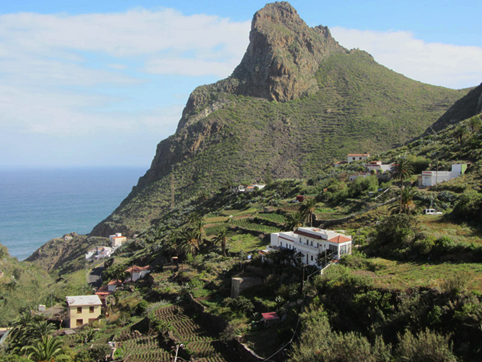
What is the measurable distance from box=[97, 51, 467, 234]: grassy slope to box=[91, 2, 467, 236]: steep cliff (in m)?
0.26

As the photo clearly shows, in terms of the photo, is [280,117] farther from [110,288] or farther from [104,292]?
[104,292]

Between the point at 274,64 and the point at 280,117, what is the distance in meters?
16.9

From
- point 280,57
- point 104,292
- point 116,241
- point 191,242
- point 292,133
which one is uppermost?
point 280,57

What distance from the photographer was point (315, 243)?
1057 inches

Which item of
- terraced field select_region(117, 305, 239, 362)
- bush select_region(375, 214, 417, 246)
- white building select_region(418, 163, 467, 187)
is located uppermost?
white building select_region(418, 163, 467, 187)

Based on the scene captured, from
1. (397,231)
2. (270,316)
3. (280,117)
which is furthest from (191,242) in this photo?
(280,117)

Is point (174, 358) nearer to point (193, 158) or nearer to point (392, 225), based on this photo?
point (392, 225)

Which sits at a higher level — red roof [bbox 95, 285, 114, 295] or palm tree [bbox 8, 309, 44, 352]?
palm tree [bbox 8, 309, 44, 352]

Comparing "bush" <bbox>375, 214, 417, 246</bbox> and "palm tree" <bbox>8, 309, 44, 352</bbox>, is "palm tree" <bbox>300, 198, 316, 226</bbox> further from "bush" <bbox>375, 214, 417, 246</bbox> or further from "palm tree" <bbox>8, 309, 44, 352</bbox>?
"palm tree" <bbox>8, 309, 44, 352</bbox>

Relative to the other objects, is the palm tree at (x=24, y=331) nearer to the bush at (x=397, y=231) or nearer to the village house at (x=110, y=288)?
the village house at (x=110, y=288)

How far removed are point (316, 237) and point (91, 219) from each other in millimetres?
130968

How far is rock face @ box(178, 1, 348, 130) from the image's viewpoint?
115375mm

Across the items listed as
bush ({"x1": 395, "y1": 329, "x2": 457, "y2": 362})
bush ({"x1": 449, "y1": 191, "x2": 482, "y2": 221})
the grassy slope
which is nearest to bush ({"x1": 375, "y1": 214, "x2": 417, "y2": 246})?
bush ({"x1": 449, "y1": 191, "x2": 482, "y2": 221})

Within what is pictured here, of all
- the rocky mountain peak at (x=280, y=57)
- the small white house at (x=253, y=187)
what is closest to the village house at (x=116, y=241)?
the small white house at (x=253, y=187)
